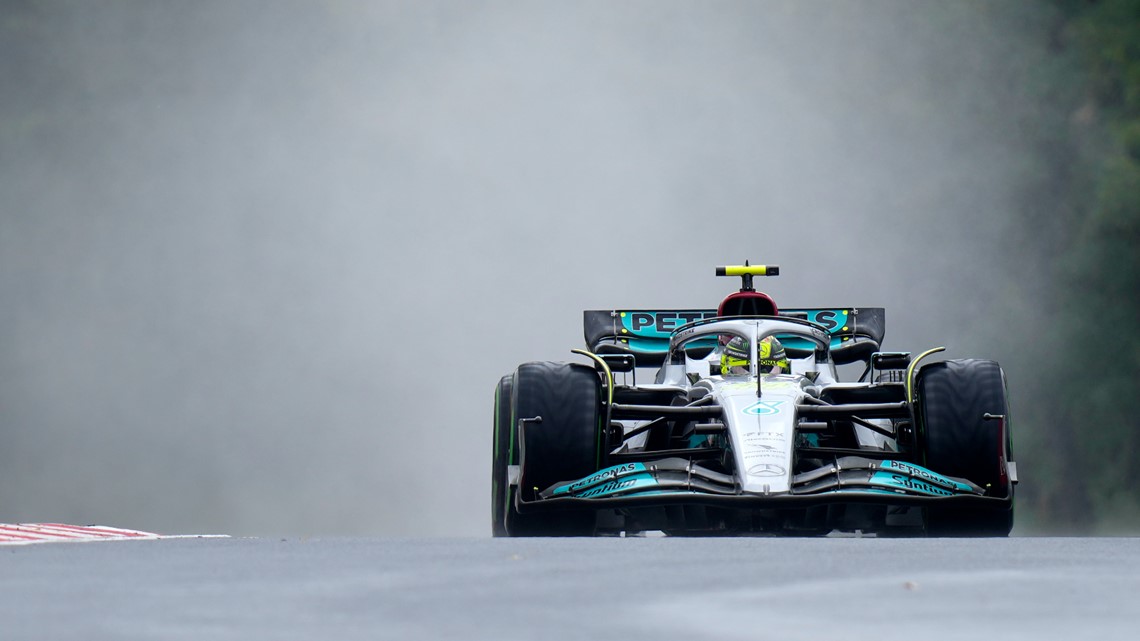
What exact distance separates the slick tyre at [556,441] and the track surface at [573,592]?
2.10m

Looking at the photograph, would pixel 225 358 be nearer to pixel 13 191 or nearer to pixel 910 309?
pixel 13 191

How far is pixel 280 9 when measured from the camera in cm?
2195

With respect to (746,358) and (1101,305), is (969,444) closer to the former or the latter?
(746,358)

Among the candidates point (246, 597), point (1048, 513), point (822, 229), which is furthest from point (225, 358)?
point (246, 597)

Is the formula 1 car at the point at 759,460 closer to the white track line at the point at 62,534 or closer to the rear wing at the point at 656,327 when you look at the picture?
the rear wing at the point at 656,327

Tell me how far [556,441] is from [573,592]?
3554 millimetres

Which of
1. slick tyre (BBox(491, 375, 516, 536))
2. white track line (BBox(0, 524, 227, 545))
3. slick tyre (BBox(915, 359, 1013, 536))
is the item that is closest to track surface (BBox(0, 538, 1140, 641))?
white track line (BBox(0, 524, 227, 545))

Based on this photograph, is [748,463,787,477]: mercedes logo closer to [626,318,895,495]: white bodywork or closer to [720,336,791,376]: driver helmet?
[626,318,895,495]: white bodywork

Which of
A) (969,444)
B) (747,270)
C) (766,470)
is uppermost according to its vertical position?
(747,270)

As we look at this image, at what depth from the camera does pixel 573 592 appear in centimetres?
A: 358

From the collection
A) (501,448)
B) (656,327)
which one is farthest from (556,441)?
(656,327)

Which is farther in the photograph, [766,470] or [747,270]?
[747,270]

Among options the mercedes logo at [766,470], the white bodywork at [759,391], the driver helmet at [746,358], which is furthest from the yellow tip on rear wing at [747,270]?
the mercedes logo at [766,470]

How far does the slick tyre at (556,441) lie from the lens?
23.4 ft
